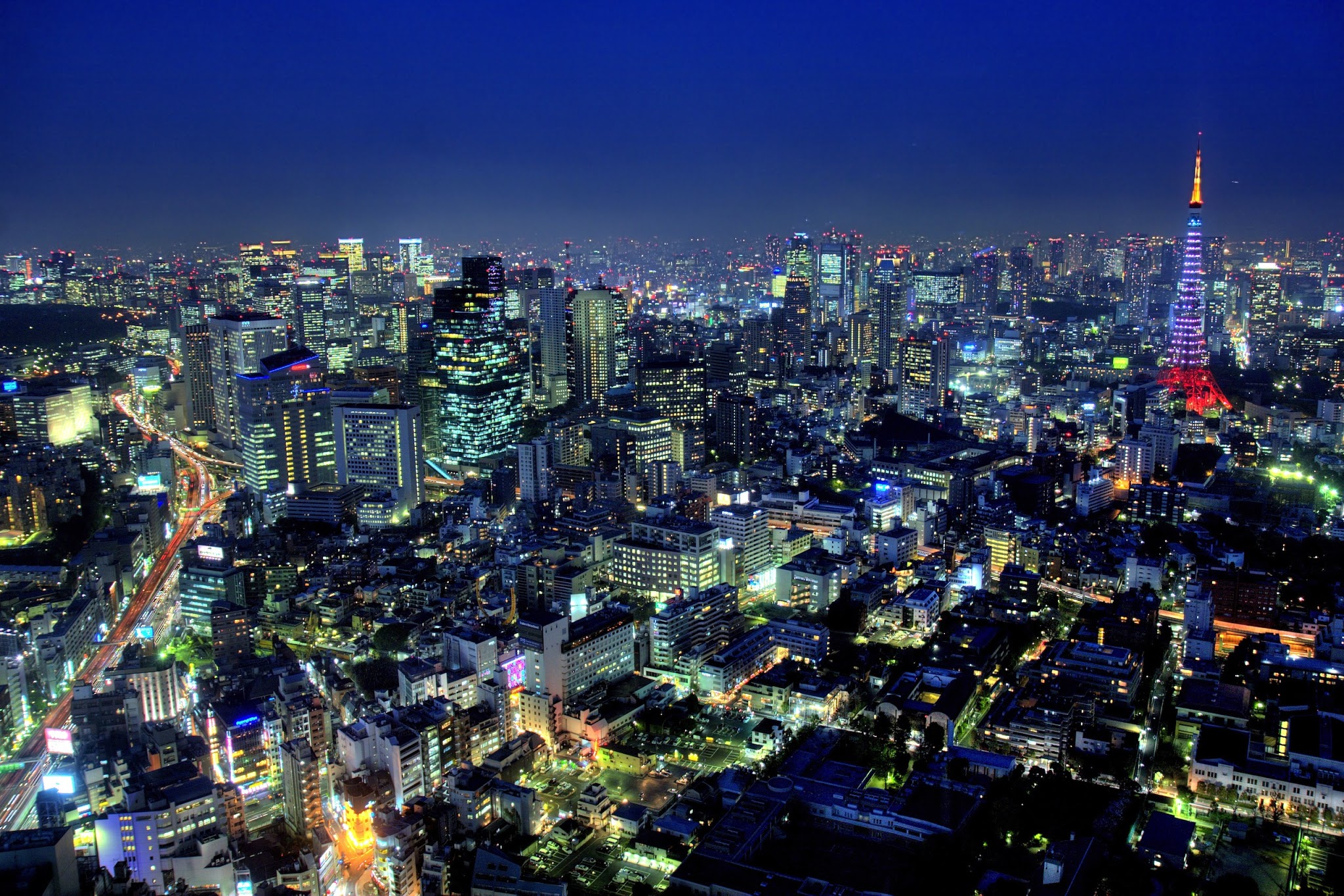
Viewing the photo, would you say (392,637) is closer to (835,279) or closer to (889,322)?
(889,322)

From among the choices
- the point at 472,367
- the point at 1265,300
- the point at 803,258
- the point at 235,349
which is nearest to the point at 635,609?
the point at 472,367

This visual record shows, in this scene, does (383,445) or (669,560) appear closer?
(669,560)

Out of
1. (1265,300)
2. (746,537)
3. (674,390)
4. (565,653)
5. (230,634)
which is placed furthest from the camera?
(1265,300)

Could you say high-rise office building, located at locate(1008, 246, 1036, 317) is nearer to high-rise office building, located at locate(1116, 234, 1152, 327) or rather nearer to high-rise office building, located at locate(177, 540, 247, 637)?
high-rise office building, located at locate(1116, 234, 1152, 327)

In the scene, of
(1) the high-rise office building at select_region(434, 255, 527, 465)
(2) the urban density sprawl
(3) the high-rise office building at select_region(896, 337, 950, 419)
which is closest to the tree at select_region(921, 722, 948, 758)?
(2) the urban density sprawl

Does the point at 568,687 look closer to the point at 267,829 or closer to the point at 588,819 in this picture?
the point at 588,819
